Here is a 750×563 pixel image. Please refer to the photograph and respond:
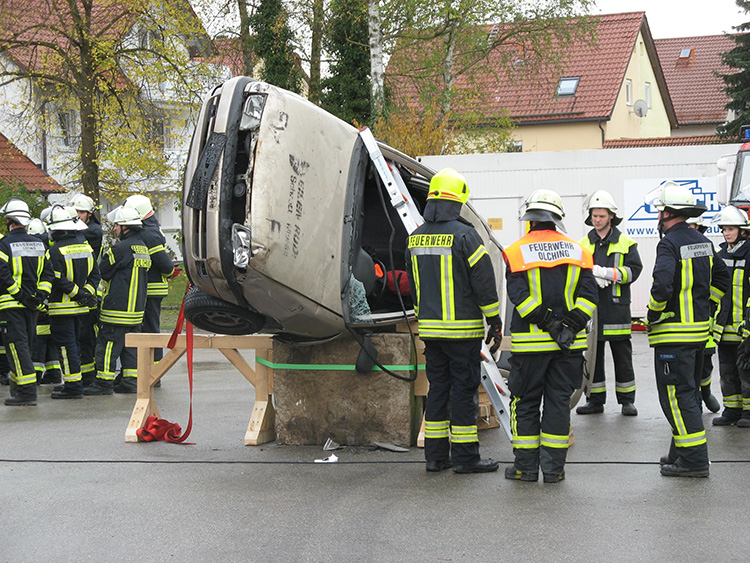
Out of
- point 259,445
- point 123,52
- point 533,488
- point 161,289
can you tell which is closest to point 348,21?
point 123,52

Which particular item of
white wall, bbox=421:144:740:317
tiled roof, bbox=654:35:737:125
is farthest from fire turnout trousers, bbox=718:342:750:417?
tiled roof, bbox=654:35:737:125

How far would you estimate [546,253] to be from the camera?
620 centimetres

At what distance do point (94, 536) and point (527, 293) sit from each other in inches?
116

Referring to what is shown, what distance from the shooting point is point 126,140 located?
2289 centimetres

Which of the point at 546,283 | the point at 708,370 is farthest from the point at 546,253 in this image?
the point at 708,370

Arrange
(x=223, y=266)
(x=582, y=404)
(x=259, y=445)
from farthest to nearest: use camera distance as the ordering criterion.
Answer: (x=582, y=404) → (x=259, y=445) → (x=223, y=266)

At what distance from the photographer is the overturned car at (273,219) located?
20.0 ft

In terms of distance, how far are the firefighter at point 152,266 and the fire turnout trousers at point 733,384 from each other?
5747mm

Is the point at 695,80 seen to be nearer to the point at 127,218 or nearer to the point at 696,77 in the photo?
the point at 696,77

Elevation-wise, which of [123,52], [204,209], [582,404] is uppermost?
[123,52]

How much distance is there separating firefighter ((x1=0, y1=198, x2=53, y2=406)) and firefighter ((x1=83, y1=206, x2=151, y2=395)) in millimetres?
642

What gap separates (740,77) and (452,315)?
28521mm

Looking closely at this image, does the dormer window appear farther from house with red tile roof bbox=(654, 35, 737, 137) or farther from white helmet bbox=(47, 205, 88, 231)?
white helmet bbox=(47, 205, 88, 231)

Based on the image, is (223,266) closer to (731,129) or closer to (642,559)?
(642,559)
